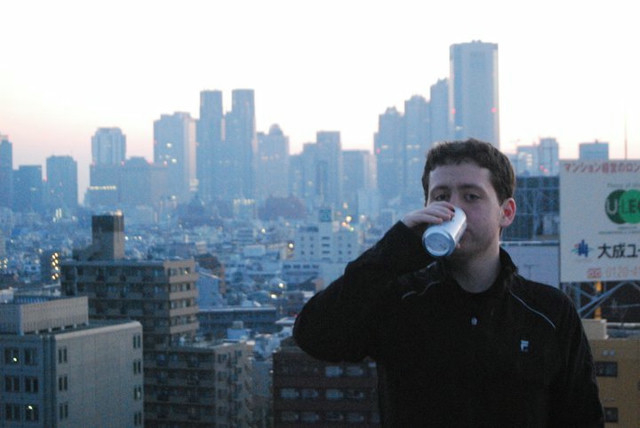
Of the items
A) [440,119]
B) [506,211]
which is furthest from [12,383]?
[440,119]

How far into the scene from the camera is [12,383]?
10.9 meters

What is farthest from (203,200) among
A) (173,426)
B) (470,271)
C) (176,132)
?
(470,271)

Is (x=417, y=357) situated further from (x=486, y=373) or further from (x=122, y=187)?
(x=122, y=187)

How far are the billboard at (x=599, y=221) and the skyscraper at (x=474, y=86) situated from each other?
49.3 metres

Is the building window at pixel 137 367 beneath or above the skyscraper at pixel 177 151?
beneath

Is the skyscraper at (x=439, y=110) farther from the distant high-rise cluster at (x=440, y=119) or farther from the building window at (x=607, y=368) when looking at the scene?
the building window at (x=607, y=368)

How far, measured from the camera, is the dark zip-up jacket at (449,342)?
3.97ft

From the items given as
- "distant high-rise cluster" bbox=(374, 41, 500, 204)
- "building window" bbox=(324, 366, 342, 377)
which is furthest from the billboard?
"distant high-rise cluster" bbox=(374, 41, 500, 204)

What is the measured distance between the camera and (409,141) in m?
73.9

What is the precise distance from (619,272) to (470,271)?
8.56 metres

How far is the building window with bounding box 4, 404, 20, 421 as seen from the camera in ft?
35.2

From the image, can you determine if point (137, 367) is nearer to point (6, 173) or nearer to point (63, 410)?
point (63, 410)

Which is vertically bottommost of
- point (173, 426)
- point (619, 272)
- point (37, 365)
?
point (173, 426)

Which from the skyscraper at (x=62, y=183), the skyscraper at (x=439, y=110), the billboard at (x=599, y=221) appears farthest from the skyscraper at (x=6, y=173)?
the skyscraper at (x=439, y=110)
